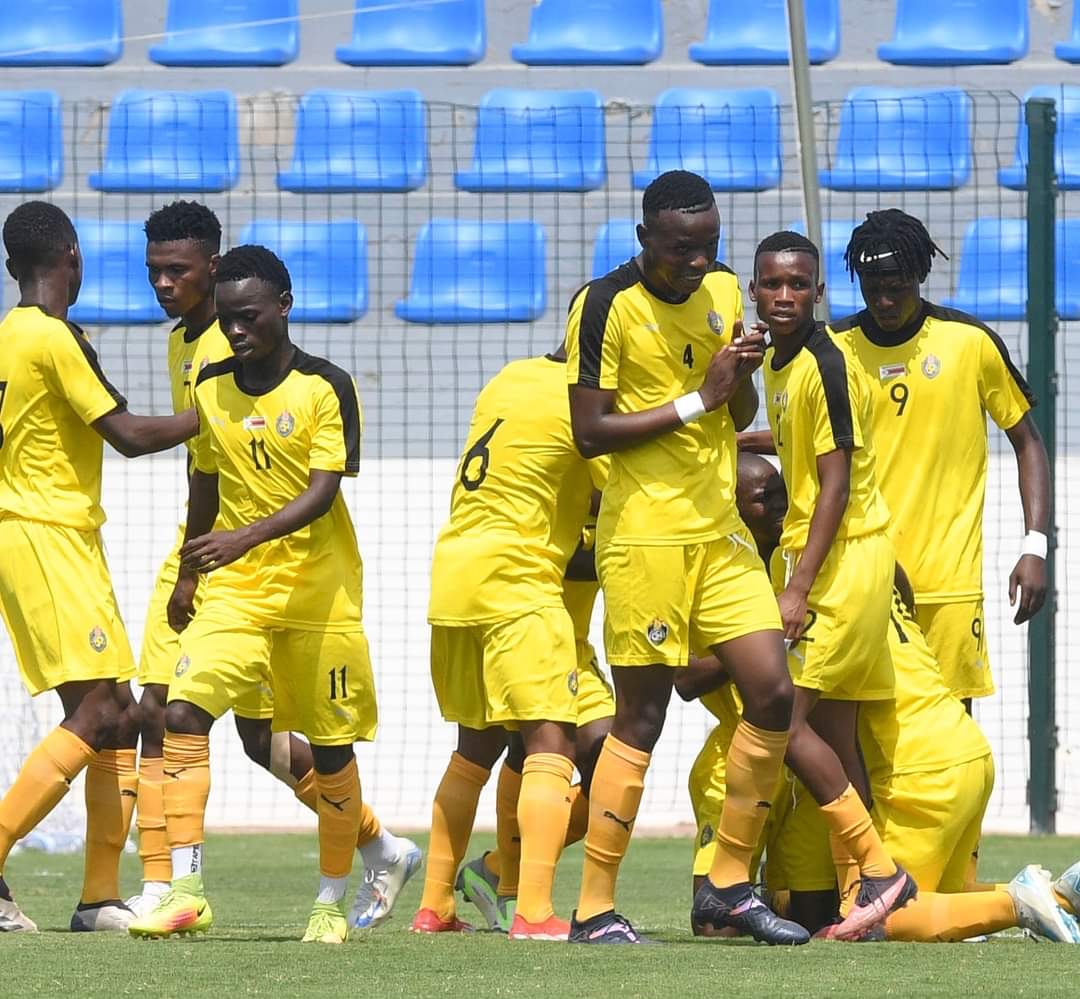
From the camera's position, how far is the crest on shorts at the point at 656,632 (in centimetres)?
486

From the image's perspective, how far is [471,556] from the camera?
5.34 meters

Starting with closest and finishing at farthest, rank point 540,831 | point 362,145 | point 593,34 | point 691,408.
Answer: point 691,408
point 540,831
point 362,145
point 593,34

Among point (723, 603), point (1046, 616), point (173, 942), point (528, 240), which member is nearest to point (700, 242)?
point (723, 603)

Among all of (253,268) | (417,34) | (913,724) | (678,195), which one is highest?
(417,34)

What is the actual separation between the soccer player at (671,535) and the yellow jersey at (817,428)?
0.16 meters

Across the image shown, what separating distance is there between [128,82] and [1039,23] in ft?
17.6

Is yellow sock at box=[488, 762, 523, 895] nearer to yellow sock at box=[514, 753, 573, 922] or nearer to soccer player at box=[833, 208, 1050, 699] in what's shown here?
yellow sock at box=[514, 753, 573, 922]

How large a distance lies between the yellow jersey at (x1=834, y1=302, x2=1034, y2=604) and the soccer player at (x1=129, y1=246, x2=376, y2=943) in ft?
4.96

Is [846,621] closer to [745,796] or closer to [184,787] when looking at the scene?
[745,796]

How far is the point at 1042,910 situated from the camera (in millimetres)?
4742

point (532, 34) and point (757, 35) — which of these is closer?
point (757, 35)

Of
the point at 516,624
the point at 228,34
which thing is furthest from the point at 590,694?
the point at 228,34

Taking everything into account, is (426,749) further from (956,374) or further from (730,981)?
(730,981)

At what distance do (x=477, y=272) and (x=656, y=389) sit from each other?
5636 mm
